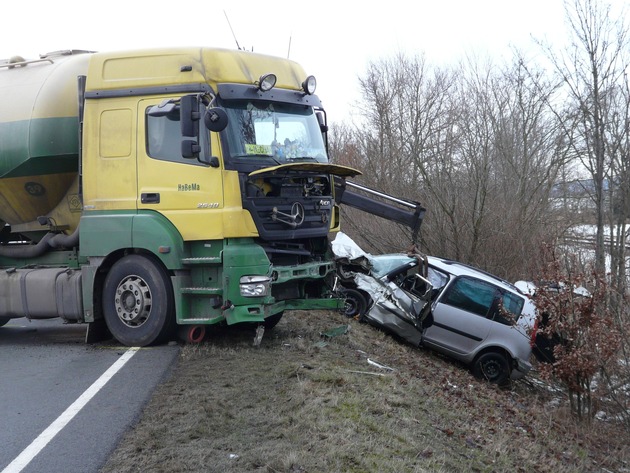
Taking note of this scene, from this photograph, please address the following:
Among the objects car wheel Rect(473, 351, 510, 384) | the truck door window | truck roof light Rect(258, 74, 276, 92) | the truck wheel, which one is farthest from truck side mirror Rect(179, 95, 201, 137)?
car wheel Rect(473, 351, 510, 384)

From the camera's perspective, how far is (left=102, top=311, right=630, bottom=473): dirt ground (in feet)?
16.8

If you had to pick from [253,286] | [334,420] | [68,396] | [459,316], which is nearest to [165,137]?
[253,286]

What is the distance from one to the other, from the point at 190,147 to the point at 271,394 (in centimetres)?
302

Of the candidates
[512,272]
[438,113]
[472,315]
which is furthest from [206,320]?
[438,113]

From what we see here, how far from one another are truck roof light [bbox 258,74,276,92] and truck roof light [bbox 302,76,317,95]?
628mm

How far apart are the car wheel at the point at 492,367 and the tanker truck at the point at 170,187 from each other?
3671 mm

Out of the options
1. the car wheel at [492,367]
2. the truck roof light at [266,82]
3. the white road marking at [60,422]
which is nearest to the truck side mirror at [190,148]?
the truck roof light at [266,82]

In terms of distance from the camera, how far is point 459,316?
11.7 metres

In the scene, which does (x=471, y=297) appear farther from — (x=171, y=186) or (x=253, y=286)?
(x=171, y=186)

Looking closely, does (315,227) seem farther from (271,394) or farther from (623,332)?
(623,332)

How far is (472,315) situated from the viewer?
1173 centimetres

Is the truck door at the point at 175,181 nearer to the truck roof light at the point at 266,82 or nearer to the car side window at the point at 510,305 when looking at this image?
the truck roof light at the point at 266,82

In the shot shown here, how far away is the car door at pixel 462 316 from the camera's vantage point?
11711mm

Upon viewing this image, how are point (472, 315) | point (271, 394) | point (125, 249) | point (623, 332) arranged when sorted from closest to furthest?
point (271, 394)
point (125, 249)
point (623, 332)
point (472, 315)
